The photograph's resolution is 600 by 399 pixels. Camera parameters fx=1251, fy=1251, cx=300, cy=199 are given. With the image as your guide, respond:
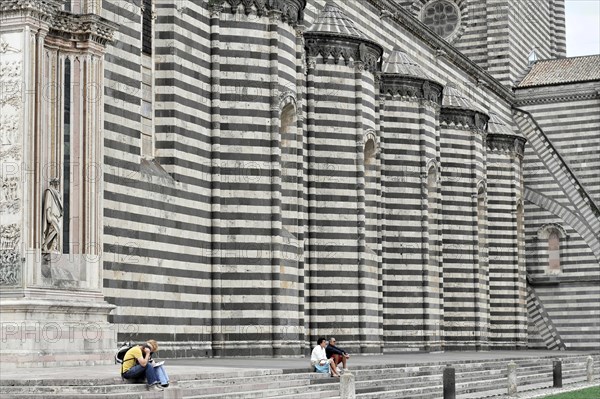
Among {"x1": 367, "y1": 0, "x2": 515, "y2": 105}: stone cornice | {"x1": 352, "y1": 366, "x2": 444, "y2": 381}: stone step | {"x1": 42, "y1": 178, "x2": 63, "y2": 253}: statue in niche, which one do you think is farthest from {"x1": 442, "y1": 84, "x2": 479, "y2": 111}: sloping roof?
{"x1": 42, "y1": 178, "x2": 63, "y2": 253}: statue in niche

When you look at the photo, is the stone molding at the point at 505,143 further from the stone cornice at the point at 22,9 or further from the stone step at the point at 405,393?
the stone cornice at the point at 22,9

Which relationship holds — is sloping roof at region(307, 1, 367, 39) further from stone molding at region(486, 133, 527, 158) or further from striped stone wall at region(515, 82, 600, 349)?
striped stone wall at region(515, 82, 600, 349)

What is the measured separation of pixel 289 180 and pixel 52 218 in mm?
9736

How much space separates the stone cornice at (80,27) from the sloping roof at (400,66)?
16.1 m

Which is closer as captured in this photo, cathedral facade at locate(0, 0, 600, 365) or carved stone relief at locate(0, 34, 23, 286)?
carved stone relief at locate(0, 34, 23, 286)

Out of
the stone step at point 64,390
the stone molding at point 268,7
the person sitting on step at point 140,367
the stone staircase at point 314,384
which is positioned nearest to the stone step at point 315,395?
the stone staircase at point 314,384

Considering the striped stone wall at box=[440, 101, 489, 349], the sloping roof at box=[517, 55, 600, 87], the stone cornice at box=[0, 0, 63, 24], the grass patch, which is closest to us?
the stone cornice at box=[0, 0, 63, 24]

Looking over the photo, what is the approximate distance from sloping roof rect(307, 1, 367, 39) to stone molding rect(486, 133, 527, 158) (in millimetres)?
12811

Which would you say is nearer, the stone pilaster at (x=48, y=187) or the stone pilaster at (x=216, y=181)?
the stone pilaster at (x=48, y=187)

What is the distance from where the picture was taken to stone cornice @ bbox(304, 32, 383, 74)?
29.6 metres

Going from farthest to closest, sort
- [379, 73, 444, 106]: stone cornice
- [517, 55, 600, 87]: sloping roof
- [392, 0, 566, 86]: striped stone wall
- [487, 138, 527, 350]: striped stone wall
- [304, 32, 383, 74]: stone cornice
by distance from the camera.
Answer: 1. [392, 0, 566, 86]: striped stone wall
2. [517, 55, 600, 87]: sloping roof
3. [487, 138, 527, 350]: striped stone wall
4. [379, 73, 444, 106]: stone cornice
5. [304, 32, 383, 74]: stone cornice

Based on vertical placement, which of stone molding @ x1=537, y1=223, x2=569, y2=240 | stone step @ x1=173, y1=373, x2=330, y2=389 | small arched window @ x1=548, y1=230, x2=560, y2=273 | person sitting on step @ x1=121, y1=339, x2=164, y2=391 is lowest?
stone step @ x1=173, y1=373, x2=330, y2=389

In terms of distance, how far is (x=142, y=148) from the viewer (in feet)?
79.0

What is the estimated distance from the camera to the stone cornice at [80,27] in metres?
18.8
